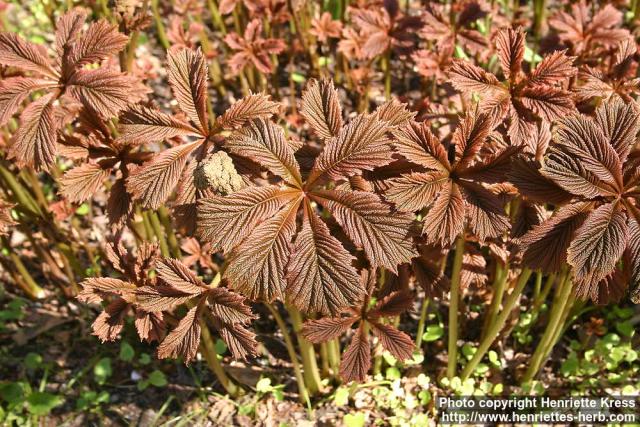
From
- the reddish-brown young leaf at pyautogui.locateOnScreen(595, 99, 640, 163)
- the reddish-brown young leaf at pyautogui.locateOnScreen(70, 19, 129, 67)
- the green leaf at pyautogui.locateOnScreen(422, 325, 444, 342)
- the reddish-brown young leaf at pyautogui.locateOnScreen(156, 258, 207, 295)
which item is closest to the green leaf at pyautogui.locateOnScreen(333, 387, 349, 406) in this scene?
the green leaf at pyautogui.locateOnScreen(422, 325, 444, 342)

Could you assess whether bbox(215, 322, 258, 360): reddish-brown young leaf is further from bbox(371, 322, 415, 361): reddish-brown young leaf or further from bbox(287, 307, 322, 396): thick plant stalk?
bbox(371, 322, 415, 361): reddish-brown young leaf

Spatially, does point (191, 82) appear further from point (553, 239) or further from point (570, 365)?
point (570, 365)

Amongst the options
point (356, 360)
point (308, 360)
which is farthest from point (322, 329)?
point (308, 360)

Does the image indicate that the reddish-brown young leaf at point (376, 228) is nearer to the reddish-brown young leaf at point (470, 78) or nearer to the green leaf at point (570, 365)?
the reddish-brown young leaf at point (470, 78)

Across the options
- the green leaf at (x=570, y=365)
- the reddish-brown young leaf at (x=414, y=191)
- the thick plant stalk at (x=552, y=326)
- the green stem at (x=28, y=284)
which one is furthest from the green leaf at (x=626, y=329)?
the green stem at (x=28, y=284)

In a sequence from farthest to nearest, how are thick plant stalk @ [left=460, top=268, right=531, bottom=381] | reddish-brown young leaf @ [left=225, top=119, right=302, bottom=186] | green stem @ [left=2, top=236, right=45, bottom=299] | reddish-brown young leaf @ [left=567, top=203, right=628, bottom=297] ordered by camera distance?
green stem @ [left=2, top=236, right=45, bottom=299], thick plant stalk @ [left=460, top=268, right=531, bottom=381], reddish-brown young leaf @ [left=225, top=119, right=302, bottom=186], reddish-brown young leaf @ [left=567, top=203, right=628, bottom=297]

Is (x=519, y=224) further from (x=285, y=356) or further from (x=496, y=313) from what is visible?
(x=285, y=356)

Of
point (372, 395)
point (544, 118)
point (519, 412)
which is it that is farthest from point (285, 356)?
point (544, 118)
